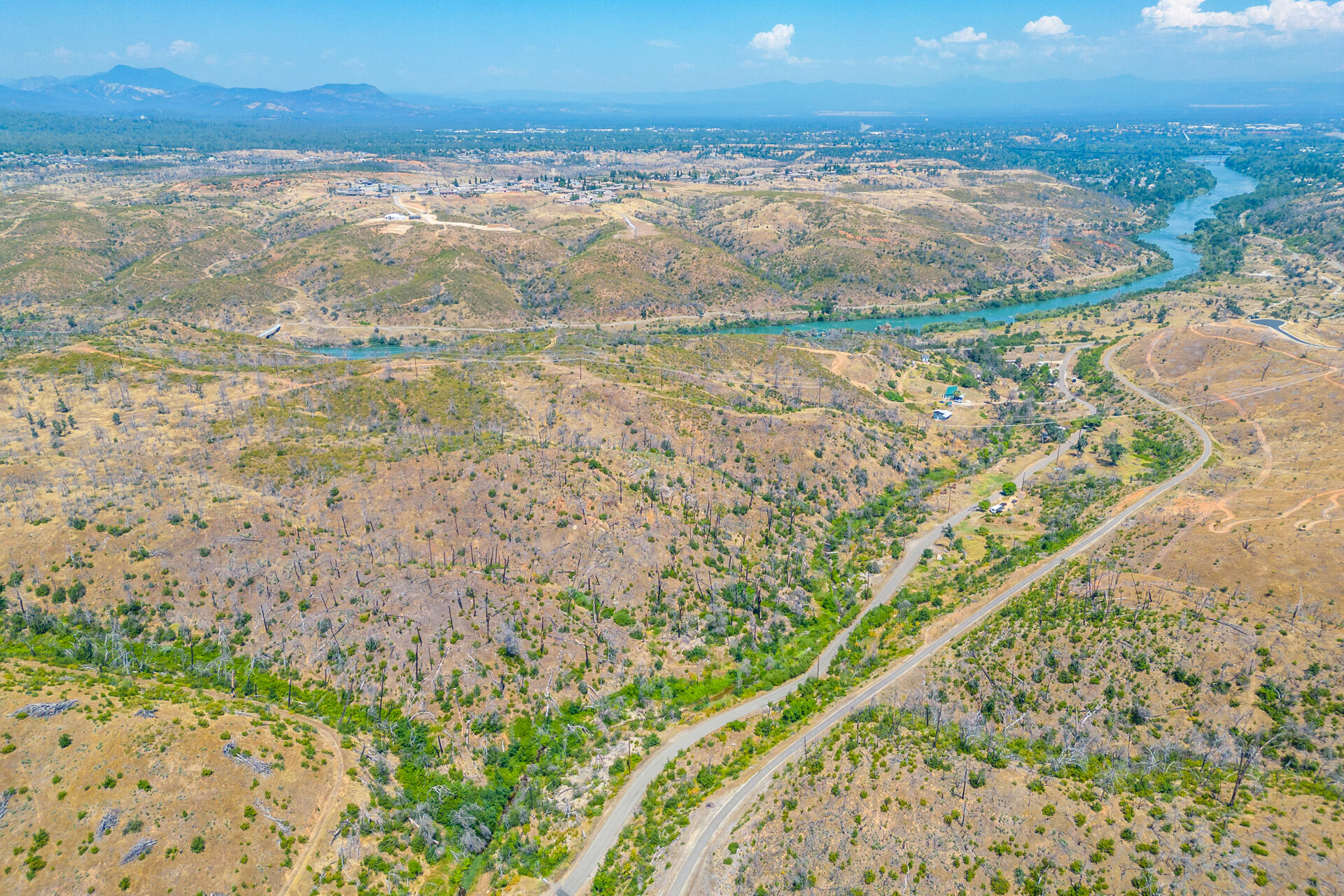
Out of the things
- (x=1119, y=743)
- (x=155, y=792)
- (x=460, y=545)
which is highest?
(x=460, y=545)

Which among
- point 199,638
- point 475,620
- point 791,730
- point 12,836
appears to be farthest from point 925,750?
point 199,638

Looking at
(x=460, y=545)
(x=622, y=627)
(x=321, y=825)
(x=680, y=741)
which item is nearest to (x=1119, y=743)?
(x=680, y=741)

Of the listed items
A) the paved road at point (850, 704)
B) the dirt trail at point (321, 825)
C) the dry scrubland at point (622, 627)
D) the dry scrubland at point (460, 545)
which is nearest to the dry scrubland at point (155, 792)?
the dirt trail at point (321, 825)

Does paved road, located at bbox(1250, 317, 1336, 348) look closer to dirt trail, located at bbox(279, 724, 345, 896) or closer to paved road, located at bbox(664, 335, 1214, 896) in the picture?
paved road, located at bbox(664, 335, 1214, 896)

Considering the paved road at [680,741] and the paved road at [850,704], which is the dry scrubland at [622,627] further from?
the paved road at [850,704]

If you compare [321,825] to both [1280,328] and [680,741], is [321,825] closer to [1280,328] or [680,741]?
[680,741]
